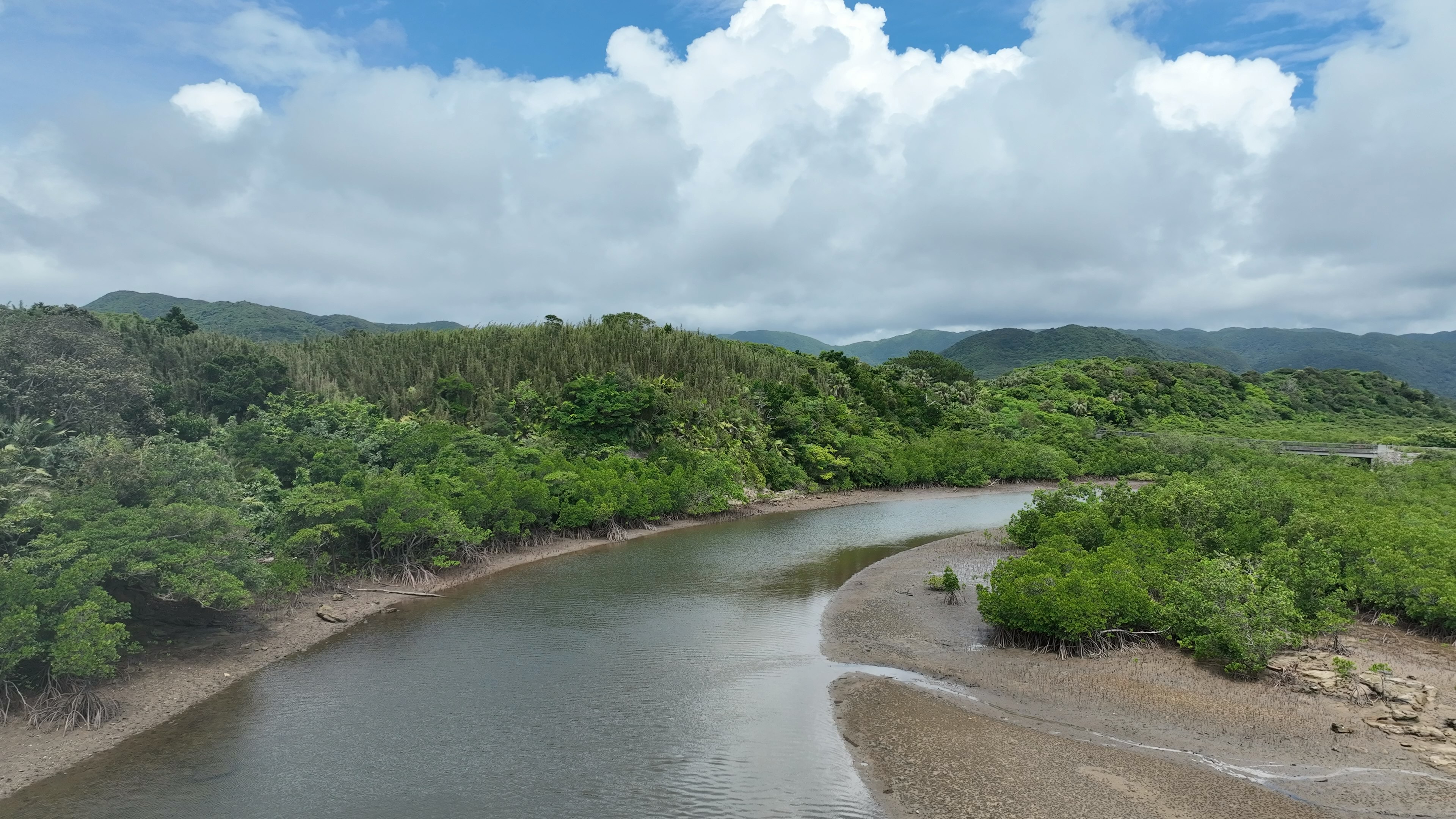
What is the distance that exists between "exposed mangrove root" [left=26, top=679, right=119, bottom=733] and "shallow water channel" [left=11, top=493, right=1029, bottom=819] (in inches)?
46.6

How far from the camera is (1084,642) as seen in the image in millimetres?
18953

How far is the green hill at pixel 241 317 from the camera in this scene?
111 metres

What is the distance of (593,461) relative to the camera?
4009 centimetres

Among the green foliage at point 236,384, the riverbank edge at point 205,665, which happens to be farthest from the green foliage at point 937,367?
the green foliage at point 236,384

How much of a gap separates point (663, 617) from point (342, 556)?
12615mm

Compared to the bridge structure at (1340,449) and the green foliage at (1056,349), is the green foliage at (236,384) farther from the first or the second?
the green foliage at (1056,349)

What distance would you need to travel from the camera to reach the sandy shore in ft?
40.3

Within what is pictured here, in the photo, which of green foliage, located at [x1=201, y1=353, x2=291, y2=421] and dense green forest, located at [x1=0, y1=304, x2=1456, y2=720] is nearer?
dense green forest, located at [x1=0, y1=304, x2=1456, y2=720]

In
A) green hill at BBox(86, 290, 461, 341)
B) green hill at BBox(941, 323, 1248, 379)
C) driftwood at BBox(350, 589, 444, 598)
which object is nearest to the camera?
driftwood at BBox(350, 589, 444, 598)

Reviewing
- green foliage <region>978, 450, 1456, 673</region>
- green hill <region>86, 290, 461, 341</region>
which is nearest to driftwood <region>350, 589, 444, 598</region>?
green foliage <region>978, 450, 1456, 673</region>

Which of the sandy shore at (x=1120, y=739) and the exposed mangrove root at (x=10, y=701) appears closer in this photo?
the sandy shore at (x=1120, y=739)

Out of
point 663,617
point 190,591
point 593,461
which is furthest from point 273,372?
point 663,617

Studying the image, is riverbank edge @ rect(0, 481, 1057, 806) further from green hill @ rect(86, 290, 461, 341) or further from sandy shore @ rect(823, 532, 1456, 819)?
green hill @ rect(86, 290, 461, 341)

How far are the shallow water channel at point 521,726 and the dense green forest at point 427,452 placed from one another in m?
2.83
